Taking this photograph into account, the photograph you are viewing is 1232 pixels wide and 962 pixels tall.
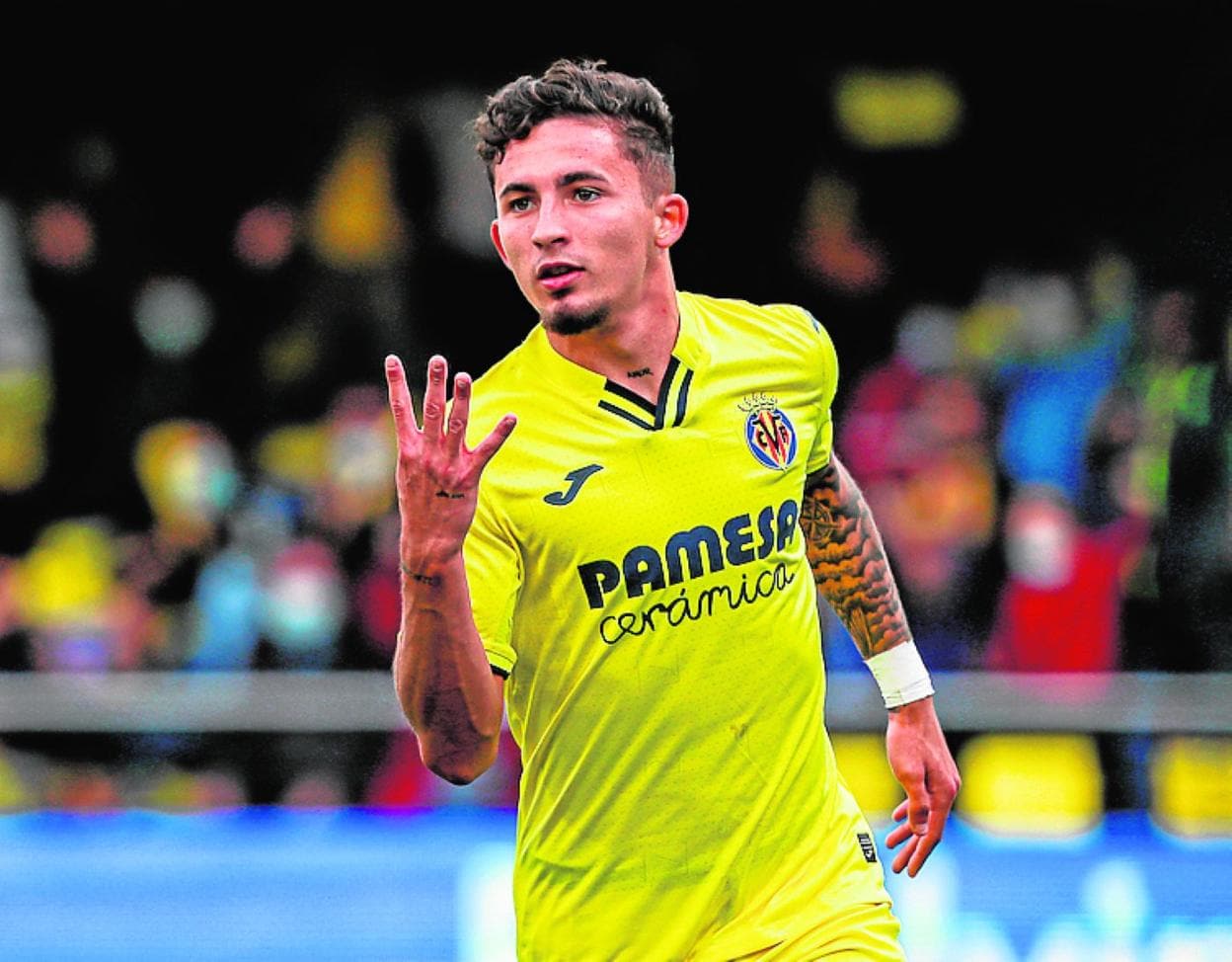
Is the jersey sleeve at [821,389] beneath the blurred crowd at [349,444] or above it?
above

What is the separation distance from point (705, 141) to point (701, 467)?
22.4 feet

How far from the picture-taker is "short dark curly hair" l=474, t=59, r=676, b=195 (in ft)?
12.2

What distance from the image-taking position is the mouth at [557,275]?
364cm

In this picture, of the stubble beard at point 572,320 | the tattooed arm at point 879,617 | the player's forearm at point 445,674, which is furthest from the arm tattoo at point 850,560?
the player's forearm at point 445,674

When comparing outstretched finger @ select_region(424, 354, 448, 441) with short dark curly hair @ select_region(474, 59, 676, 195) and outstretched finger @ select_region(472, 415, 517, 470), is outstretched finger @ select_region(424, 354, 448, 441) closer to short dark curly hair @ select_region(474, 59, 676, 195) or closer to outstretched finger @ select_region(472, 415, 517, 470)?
outstretched finger @ select_region(472, 415, 517, 470)

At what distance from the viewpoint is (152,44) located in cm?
1052

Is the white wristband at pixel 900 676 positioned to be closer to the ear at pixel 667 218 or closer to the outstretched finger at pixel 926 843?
the outstretched finger at pixel 926 843

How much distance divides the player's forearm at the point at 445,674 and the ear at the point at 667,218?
904mm

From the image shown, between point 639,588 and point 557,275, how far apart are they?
22.0 inches

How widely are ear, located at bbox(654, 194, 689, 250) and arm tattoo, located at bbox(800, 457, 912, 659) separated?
600 mm

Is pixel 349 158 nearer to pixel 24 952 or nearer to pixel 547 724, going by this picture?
pixel 24 952

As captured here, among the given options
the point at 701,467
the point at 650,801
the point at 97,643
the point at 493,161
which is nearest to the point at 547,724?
the point at 650,801

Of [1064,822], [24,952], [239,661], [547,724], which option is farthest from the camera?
[239,661]

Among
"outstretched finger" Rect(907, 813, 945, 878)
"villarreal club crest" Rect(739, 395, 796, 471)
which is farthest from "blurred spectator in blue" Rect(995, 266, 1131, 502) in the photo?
"villarreal club crest" Rect(739, 395, 796, 471)
